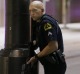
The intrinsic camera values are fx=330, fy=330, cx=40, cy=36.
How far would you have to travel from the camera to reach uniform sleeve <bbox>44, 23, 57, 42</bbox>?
375 cm

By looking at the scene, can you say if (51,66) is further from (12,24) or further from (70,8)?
(70,8)

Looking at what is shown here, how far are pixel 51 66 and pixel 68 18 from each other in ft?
55.4

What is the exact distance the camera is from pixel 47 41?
3.80 m

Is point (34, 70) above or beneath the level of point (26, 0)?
beneath

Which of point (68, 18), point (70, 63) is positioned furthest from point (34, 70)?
point (68, 18)

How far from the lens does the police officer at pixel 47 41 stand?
3748mm

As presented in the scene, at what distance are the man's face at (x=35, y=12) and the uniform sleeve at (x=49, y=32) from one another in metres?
0.13

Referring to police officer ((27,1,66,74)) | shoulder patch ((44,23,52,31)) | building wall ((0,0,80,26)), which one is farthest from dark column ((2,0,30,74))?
building wall ((0,0,80,26))

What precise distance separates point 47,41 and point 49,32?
0.11 m

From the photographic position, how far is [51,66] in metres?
3.94

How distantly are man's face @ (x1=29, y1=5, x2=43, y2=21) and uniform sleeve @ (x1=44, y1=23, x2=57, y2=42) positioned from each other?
0.42ft

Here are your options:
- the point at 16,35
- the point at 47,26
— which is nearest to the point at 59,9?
the point at 16,35

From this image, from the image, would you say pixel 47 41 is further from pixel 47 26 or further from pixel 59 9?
pixel 59 9

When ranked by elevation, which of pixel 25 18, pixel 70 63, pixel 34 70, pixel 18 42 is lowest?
pixel 70 63
